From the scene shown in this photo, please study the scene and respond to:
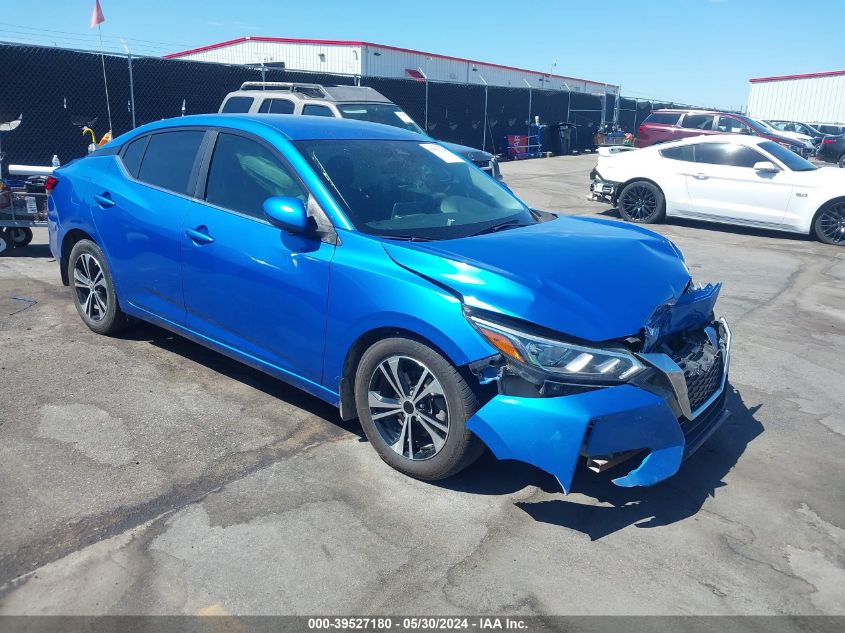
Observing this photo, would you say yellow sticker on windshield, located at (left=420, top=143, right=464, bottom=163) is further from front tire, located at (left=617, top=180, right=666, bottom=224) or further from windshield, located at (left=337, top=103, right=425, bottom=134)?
front tire, located at (left=617, top=180, right=666, bottom=224)

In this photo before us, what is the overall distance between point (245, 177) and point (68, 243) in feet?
6.98

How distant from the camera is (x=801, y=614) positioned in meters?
2.83

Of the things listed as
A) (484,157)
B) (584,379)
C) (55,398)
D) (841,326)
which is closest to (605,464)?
(584,379)

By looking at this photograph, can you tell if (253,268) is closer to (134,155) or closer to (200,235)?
(200,235)

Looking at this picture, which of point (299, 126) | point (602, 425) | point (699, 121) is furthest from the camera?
point (699, 121)

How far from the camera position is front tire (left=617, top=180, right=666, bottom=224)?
12375mm

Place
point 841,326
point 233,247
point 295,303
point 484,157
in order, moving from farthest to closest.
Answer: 1. point 484,157
2. point 841,326
3. point 233,247
4. point 295,303

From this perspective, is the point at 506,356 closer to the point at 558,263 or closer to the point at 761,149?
the point at 558,263

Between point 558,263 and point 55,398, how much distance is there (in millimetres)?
3118

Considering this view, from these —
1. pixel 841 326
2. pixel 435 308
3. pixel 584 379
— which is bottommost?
pixel 841 326

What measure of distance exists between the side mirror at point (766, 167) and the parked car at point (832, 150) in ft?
68.5

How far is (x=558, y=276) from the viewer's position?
354cm

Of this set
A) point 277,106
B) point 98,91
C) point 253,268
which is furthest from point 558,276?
point 98,91

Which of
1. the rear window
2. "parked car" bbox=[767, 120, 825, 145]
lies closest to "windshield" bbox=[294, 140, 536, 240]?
the rear window
